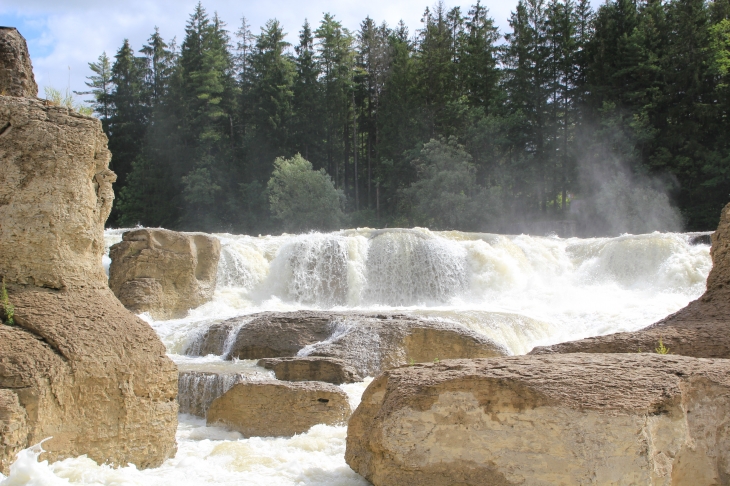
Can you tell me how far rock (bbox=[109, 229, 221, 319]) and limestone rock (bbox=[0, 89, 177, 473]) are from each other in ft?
31.7

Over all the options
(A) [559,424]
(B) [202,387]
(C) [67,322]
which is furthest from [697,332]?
(B) [202,387]

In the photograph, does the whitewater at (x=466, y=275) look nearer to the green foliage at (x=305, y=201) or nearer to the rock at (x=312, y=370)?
the rock at (x=312, y=370)

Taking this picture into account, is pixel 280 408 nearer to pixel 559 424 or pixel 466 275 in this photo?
pixel 559 424

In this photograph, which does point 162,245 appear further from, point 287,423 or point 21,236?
point 21,236

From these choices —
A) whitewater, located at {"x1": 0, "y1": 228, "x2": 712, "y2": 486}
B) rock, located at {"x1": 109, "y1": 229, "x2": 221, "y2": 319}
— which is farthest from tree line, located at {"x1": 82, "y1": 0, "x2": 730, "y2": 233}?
rock, located at {"x1": 109, "y1": 229, "x2": 221, "y2": 319}

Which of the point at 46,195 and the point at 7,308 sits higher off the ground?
the point at 46,195

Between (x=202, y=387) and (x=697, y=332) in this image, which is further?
(x=202, y=387)

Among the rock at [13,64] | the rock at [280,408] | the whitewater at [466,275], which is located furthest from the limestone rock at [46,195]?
the whitewater at [466,275]

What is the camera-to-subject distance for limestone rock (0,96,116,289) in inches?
181

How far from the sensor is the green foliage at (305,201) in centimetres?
3372

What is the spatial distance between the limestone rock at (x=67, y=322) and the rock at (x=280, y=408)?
1701 millimetres

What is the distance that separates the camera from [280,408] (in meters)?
6.62

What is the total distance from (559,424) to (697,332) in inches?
81.8

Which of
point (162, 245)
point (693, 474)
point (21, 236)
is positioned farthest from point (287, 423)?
point (162, 245)
